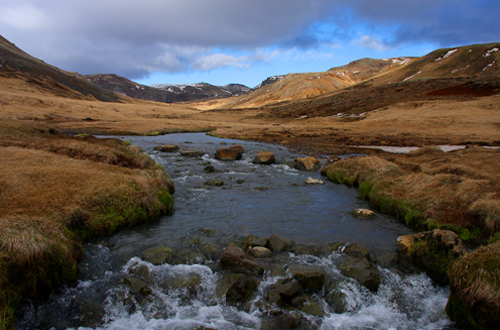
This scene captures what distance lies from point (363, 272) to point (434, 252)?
2.51 meters

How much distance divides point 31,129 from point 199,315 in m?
23.7

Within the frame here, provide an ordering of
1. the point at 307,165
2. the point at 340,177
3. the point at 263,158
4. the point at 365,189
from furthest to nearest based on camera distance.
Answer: the point at 263,158 < the point at 307,165 < the point at 340,177 < the point at 365,189

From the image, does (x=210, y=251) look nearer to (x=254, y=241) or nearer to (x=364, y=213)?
(x=254, y=241)

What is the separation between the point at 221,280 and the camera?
8094mm

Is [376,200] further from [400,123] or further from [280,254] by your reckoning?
[400,123]

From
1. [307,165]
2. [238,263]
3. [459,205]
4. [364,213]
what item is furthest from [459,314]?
[307,165]

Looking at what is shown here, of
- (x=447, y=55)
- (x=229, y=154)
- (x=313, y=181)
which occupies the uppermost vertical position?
(x=447, y=55)

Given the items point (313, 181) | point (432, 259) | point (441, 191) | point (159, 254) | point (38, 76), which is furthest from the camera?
point (38, 76)

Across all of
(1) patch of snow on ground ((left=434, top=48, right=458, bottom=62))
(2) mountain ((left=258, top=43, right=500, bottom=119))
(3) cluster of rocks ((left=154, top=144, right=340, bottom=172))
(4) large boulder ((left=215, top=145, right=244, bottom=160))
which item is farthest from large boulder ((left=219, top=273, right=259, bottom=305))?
(1) patch of snow on ground ((left=434, top=48, right=458, bottom=62))

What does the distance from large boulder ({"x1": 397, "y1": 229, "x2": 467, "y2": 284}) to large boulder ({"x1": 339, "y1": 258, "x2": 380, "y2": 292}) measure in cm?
156

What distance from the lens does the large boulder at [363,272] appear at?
8188 millimetres

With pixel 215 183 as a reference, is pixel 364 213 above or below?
below

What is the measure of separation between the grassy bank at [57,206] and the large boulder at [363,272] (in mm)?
7944

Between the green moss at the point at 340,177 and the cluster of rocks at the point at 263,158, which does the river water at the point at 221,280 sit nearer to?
the green moss at the point at 340,177
